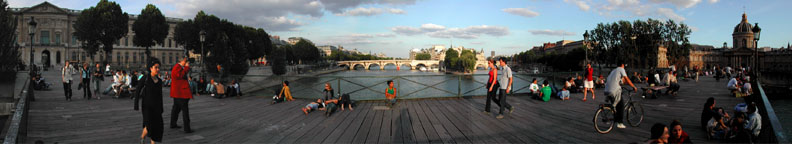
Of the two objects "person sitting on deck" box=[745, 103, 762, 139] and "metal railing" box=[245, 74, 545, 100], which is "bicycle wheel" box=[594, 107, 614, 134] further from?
"metal railing" box=[245, 74, 545, 100]

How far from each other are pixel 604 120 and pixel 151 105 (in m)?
7.19

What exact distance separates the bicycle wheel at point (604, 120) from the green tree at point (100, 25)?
51.5 meters

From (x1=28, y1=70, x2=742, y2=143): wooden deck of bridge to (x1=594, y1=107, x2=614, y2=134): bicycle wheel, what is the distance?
0.12 meters

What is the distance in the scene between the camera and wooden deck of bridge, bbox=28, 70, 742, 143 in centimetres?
606

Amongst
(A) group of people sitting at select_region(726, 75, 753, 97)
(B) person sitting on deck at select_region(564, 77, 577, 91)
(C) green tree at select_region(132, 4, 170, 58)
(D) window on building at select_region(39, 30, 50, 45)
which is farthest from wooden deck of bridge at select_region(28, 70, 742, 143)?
(D) window on building at select_region(39, 30, 50, 45)

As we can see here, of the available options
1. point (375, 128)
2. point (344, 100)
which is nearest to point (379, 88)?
point (344, 100)

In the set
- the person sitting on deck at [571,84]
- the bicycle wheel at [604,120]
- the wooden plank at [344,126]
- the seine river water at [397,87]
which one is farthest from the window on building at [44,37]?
the bicycle wheel at [604,120]

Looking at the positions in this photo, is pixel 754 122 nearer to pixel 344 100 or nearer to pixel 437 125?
pixel 437 125

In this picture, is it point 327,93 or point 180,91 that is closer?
point 180,91

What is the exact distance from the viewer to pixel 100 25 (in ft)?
138

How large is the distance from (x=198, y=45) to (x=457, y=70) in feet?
244

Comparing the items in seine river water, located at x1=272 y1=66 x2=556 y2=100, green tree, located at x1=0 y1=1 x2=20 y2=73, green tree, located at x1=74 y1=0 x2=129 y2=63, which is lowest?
seine river water, located at x1=272 y1=66 x2=556 y2=100

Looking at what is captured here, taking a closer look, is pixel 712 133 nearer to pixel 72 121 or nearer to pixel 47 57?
pixel 72 121

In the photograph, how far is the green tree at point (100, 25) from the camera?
1649 inches
